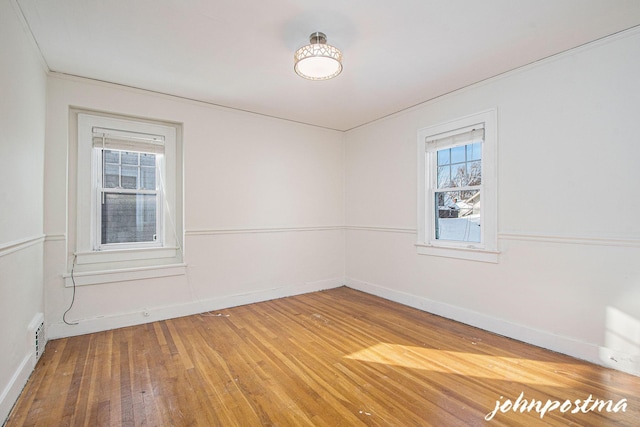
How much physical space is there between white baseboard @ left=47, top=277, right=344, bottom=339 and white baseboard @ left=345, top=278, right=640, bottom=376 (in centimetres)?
143

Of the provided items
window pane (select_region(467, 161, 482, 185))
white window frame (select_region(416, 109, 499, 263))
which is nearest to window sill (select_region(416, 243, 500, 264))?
white window frame (select_region(416, 109, 499, 263))

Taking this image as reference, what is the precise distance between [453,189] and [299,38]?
234 centimetres

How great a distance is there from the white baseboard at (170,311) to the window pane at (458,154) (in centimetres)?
260

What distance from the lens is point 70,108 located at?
10.2ft

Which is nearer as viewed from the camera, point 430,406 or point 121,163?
point 430,406

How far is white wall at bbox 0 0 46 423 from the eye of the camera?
184 cm

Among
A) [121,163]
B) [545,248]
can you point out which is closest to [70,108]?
[121,163]

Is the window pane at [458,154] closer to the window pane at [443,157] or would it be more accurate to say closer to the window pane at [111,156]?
the window pane at [443,157]

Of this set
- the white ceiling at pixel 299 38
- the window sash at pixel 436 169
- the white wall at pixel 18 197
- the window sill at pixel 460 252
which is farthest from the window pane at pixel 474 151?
the white wall at pixel 18 197

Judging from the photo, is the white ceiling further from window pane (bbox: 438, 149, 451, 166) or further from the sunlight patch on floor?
the sunlight patch on floor

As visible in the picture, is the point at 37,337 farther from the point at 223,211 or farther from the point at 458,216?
the point at 458,216

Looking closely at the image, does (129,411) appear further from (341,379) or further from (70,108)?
(70,108)

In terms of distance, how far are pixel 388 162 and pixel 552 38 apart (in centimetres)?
218

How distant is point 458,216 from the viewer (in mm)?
3551
